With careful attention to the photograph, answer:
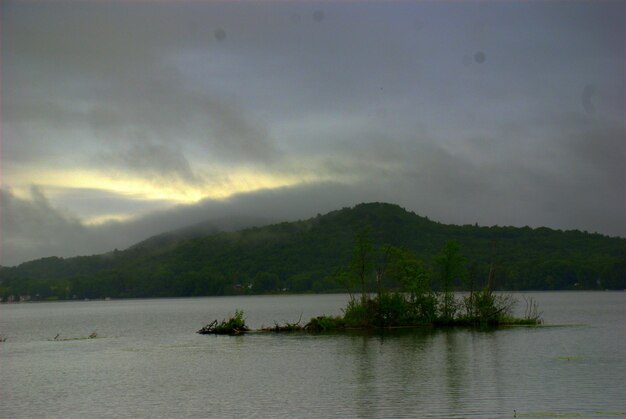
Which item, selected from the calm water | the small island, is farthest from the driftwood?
the calm water

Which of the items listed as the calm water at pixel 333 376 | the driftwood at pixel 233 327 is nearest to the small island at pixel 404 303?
the driftwood at pixel 233 327

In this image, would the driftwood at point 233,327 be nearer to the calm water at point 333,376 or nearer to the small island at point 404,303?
the small island at point 404,303

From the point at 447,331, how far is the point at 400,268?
8452mm

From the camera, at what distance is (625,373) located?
136 ft

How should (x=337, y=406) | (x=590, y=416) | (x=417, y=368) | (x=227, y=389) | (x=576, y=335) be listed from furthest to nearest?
(x=576, y=335)
(x=417, y=368)
(x=227, y=389)
(x=337, y=406)
(x=590, y=416)

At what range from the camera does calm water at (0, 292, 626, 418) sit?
3406cm

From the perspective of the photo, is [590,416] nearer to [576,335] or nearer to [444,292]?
[576,335]

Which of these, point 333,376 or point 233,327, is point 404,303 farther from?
point 333,376

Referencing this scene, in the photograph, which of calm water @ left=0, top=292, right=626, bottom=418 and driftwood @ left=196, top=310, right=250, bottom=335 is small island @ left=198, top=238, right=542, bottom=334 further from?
calm water @ left=0, top=292, right=626, bottom=418

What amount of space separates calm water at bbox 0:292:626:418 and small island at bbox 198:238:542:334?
544 cm

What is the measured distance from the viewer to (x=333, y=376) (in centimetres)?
4456

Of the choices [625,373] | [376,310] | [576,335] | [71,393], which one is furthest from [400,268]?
[71,393]

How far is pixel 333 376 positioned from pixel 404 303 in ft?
111

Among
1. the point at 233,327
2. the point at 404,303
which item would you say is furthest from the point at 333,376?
the point at 233,327
